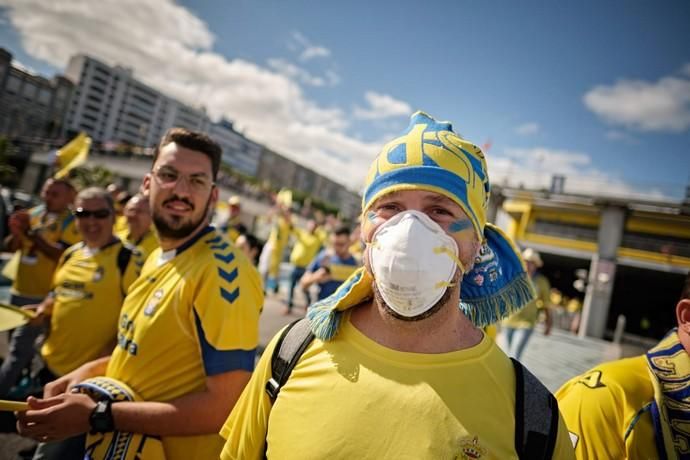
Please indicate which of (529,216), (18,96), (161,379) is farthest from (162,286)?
(18,96)

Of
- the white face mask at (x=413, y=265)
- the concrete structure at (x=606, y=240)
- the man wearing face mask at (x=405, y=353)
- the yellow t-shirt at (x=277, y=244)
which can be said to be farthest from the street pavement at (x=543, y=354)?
the concrete structure at (x=606, y=240)

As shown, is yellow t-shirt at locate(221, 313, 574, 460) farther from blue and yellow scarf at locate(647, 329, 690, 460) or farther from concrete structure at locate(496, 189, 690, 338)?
concrete structure at locate(496, 189, 690, 338)

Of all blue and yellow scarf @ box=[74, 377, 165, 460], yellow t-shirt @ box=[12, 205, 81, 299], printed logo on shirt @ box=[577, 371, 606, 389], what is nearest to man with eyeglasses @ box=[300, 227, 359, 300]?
yellow t-shirt @ box=[12, 205, 81, 299]

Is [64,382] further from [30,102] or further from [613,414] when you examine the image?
[30,102]

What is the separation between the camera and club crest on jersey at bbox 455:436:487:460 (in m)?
0.94

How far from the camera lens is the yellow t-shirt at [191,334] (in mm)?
1559

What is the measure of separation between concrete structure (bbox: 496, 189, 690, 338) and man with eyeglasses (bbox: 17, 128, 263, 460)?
67.7ft

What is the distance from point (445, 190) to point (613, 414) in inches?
42.5

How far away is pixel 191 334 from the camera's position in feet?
5.45

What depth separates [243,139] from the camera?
103 m

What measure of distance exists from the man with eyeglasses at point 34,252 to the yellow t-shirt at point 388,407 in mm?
3177

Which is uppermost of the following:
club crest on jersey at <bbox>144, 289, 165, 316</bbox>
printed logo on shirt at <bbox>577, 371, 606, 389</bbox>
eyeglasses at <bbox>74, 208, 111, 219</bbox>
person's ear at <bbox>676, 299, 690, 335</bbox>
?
person's ear at <bbox>676, 299, 690, 335</bbox>

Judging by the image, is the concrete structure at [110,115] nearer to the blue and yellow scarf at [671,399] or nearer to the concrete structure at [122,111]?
the concrete structure at [122,111]

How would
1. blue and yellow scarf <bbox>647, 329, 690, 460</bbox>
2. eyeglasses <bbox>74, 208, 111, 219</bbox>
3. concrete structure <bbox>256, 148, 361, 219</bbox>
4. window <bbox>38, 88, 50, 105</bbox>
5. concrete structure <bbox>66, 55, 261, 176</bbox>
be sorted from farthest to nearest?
concrete structure <bbox>256, 148, 361, 219</bbox>
concrete structure <bbox>66, 55, 261, 176</bbox>
window <bbox>38, 88, 50, 105</bbox>
eyeglasses <bbox>74, 208, 111, 219</bbox>
blue and yellow scarf <bbox>647, 329, 690, 460</bbox>
